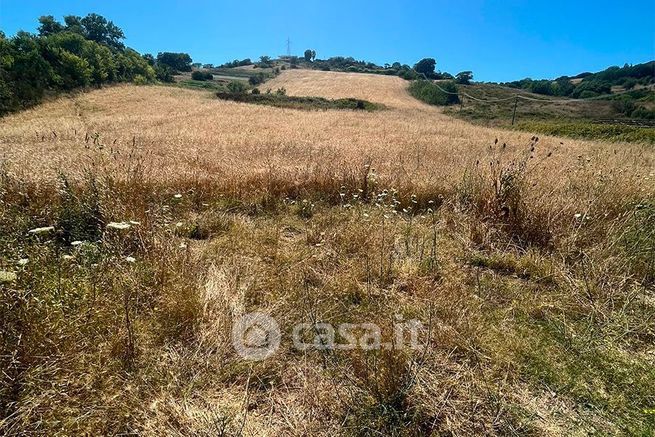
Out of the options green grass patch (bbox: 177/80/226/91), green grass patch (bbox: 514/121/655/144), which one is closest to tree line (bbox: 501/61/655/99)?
green grass patch (bbox: 514/121/655/144)

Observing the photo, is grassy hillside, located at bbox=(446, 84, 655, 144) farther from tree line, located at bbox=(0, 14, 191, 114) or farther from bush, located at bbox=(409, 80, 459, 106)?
tree line, located at bbox=(0, 14, 191, 114)

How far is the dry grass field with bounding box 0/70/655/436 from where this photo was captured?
1.93 metres

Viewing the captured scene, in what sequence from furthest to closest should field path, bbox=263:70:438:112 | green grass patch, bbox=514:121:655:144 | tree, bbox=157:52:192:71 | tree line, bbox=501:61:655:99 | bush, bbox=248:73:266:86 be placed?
1. tree, bbox=157:52:192:71
2. bush, bbox=248:73:266:86
3. tree line, bbox=501:61:655:99
4. field path, bbox=263:70:438:112
5. green grass patch, bbox=514:121:655:144

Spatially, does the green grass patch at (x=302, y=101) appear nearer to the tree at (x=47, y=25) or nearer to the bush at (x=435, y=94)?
the bush at (x=435, y=94)

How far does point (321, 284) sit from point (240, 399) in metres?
1.35

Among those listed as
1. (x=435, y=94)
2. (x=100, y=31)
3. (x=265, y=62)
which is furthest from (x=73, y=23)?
(x=435, y=94)

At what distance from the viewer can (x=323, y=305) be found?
2.90 m

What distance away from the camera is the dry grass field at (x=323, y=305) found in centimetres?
193

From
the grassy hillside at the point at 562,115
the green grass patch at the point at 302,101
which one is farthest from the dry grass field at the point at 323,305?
the green grass patch at the point at 302,101

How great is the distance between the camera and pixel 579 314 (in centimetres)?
292

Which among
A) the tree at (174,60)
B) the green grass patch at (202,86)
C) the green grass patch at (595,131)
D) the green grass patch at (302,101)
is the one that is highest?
the tree at (174,60)

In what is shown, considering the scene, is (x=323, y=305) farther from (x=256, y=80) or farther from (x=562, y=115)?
(x=256, y=80)

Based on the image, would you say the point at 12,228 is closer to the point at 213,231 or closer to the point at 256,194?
the point at 213,231

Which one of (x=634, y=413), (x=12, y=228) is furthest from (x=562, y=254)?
(x=12, y=228)
